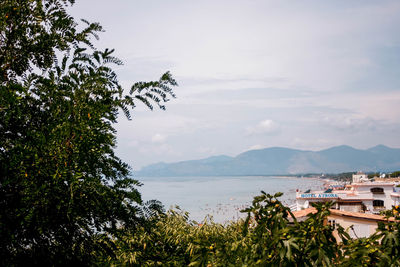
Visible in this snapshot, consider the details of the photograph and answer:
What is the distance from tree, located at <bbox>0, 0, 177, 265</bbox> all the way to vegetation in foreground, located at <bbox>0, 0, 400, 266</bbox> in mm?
13

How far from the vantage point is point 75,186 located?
3.74 m

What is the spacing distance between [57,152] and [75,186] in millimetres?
453

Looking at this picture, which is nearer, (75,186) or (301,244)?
(301,244)

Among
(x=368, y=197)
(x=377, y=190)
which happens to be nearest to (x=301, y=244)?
(x=368, y=197)

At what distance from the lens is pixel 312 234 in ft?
9.17

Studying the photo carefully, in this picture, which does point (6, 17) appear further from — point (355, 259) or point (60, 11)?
point (355, 259)

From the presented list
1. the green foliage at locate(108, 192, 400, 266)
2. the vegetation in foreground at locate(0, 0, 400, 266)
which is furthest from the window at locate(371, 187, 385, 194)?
the green foliage at locate(108, 192, 400, 266)

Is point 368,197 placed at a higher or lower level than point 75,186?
lower

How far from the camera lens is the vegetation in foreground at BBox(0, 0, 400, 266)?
2.86m

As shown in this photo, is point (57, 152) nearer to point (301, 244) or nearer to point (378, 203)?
point (301, 244)

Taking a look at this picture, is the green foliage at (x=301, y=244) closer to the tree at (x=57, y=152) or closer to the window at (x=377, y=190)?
the tree at (x=57, y=152)

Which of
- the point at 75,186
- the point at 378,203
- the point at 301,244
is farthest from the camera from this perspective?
the point at 378,203

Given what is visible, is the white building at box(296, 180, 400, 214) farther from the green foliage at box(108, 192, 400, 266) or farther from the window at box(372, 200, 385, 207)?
the green foliage at box(108, 192, 400, 266)

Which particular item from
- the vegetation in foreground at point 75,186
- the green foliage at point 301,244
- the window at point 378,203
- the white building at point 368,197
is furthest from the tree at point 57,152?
the window at point 378,203
